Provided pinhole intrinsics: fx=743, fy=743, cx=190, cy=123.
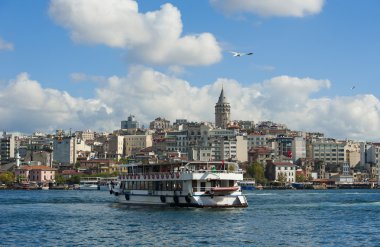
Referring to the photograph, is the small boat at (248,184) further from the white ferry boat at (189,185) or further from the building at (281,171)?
the white ferry boat at (189,185)

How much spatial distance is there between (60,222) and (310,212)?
20345 millimetres

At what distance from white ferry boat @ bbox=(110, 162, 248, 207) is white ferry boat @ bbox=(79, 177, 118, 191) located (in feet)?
296

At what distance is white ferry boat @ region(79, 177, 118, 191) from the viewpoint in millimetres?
156462

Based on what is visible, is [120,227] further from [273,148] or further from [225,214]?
[273,148]

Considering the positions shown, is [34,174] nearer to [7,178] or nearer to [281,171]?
[7,178]

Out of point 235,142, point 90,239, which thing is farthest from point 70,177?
point 90,239

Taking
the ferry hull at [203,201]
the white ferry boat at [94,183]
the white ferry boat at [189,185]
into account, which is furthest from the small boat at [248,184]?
the ferry hull at [203,201]

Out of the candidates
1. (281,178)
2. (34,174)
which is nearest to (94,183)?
(34,174)

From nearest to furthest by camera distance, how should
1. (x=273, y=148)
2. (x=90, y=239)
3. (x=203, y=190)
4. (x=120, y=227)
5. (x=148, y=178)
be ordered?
(x=90, y=239) < (x=120, y=227) < (x=203, y=190) < (x=148, y=178) < (x=273, y=148)

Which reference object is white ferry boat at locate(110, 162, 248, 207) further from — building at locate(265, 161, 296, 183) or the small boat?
building at locate(265, 161, 296, 183)

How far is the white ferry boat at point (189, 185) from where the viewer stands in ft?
182

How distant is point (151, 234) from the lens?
131 ft

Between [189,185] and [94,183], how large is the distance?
112 metres

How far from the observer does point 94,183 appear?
6516 inches
